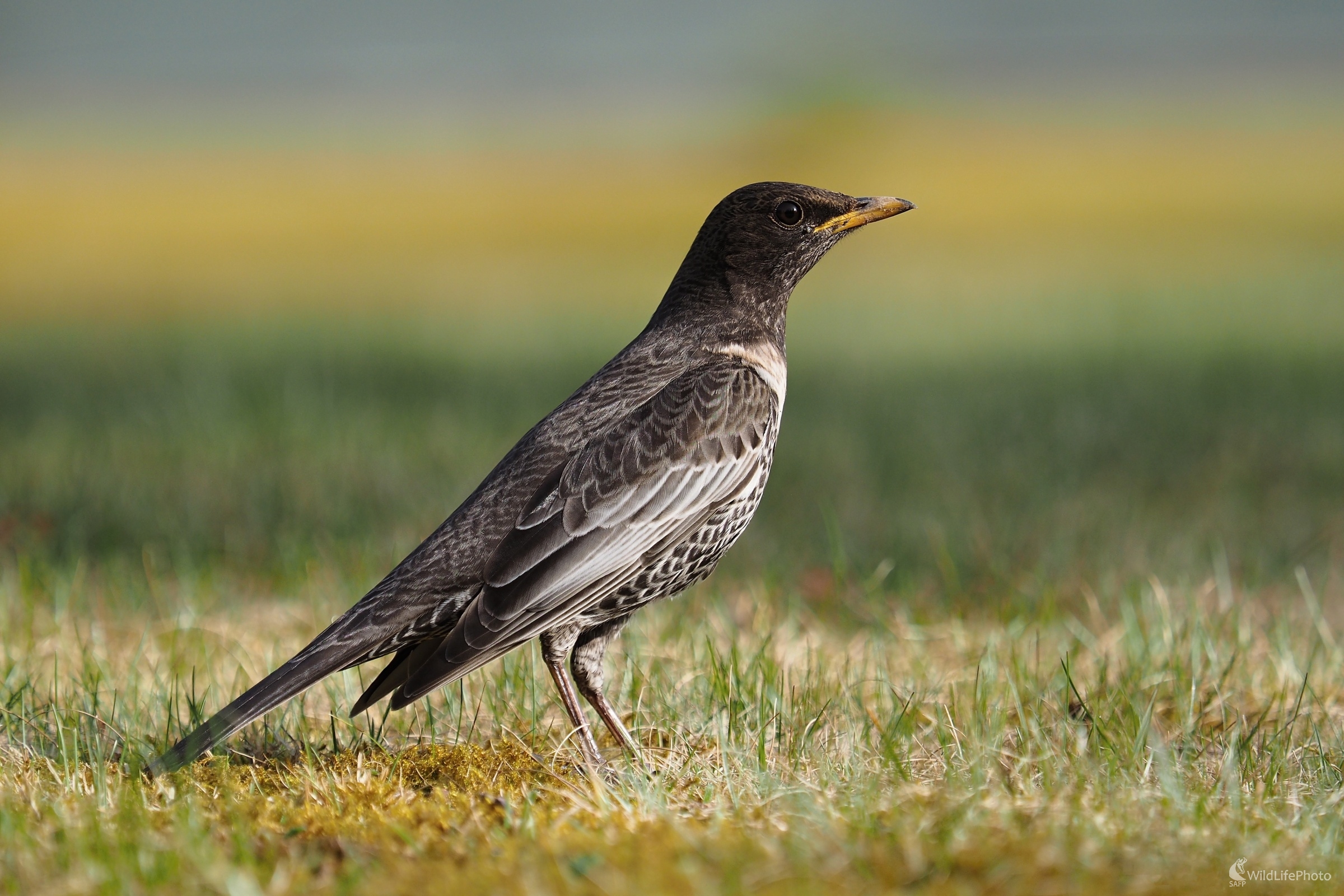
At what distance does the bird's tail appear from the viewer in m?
3.37

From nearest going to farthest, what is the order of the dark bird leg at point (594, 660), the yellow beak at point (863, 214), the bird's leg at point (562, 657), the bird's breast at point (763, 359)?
the bird's leg at point (562, 657)
the dark bird leg at point (594, 660)
the bird's breast at point (763, 359)
the yellow beak at point (863, 214)

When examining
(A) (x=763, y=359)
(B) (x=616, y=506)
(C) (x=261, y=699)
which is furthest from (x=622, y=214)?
(C) (x=261, y=699)

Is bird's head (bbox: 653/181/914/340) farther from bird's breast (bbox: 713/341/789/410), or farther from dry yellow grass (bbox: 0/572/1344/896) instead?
dry yellow grass (bbox: 0/572/1344/896)

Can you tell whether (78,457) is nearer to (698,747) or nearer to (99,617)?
(99,617)

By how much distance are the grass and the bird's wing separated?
1.11 ft

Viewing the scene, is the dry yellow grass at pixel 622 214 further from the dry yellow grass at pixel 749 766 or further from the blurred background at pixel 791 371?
the dry yellow grass at pixel 749 766

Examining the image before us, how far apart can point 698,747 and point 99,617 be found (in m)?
2.87

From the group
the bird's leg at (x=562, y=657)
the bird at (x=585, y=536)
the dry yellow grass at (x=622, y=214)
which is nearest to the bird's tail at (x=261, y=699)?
the bird at (x=585, y=536)

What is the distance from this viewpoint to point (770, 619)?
5148 mm

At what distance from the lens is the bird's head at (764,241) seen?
451 cm

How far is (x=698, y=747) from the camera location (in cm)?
368

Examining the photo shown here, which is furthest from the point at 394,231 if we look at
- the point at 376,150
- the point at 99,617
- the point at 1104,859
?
the point at 1104,859

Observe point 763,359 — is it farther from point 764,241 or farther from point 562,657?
point 562,657

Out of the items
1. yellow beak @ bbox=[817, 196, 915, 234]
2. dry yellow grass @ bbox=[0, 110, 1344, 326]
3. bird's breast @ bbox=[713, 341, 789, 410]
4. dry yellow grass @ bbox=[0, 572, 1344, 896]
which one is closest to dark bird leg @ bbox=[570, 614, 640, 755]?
dry yellow grass @ bbox=[0, 572, 1344, 896]
